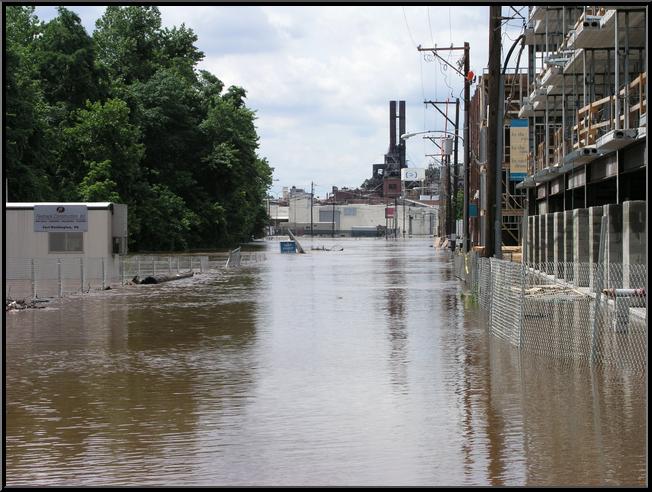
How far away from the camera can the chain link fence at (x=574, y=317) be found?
56.0 feet

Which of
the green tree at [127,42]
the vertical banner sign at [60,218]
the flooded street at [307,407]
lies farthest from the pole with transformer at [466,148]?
the green tree at [127,42]

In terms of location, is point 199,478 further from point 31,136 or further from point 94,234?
point 31,136

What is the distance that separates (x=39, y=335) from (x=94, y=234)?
2314cm

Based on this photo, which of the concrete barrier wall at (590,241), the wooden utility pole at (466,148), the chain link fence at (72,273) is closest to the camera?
the concrete barrier wall at (590,241)

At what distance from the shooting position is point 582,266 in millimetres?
33094

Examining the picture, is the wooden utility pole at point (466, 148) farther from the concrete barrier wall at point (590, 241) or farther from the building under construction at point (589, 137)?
the concrete barrier wall at point (590, 241)

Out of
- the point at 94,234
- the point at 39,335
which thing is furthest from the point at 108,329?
the point at 94,234

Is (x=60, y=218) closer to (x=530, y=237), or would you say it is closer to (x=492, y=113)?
(x=492, y=113)

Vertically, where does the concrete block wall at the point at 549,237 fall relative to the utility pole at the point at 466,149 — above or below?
below

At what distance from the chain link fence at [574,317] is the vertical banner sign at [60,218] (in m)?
20.6

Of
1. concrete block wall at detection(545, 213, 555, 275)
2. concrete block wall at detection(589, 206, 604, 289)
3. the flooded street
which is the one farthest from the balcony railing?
the flooded street

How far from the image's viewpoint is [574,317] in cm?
2353

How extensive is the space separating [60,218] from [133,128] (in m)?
39.0

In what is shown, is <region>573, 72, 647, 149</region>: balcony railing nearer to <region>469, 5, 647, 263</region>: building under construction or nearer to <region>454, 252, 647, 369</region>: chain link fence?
<region>469, 5, 647, 263</region>: building under construction
